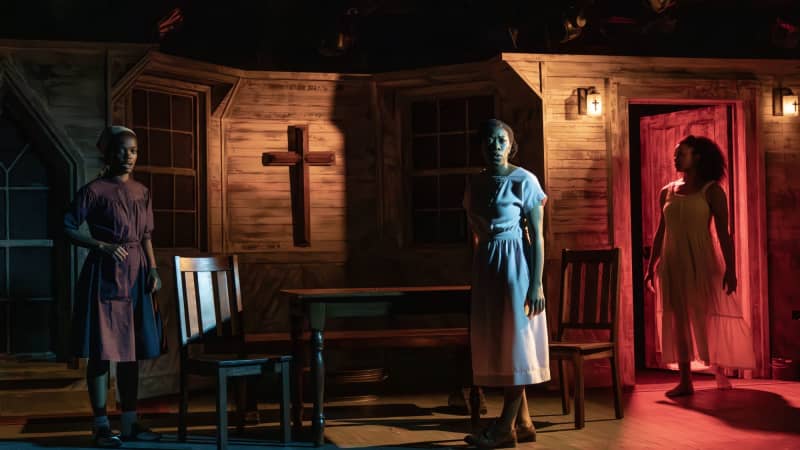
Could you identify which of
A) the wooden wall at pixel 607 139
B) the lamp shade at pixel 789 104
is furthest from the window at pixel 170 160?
the lamp shade at pixel 789 104

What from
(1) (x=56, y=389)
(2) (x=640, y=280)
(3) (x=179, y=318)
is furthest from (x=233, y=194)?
(2) (x=640, y=280)

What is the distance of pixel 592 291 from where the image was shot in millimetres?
7129

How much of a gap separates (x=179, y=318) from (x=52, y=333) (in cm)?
221

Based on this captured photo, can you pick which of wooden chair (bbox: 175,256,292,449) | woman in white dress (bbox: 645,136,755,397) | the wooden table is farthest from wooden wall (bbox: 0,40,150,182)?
woman in white dress (bbox: 645,136,755,397)

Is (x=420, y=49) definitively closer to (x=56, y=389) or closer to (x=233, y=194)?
(x=233, y=194)

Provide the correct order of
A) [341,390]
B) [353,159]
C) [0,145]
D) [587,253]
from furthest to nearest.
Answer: [353,159], [341,390], [0,145], [587,253]

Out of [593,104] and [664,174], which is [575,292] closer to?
[593,104]

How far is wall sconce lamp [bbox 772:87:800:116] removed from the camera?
8.61 metres

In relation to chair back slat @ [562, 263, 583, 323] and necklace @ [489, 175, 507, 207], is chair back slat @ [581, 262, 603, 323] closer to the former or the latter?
chair back slat @ [562, 263, 583, 323]

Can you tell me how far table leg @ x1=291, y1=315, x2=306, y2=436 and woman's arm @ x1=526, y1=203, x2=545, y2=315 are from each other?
1493mm

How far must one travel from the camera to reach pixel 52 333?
25.5 feet

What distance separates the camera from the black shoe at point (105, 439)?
5.86 metres

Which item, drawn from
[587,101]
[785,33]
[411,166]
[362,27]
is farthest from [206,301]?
[785,33]

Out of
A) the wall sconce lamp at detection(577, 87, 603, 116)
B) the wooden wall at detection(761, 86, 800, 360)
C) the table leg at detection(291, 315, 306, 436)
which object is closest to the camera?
the table leg at detection(291, 315, 306, 436)
